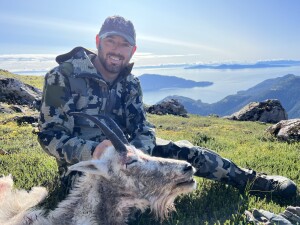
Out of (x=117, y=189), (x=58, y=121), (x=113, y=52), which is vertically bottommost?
(x=117, y=189)

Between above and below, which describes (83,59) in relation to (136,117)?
above

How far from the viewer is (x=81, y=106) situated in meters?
7.96

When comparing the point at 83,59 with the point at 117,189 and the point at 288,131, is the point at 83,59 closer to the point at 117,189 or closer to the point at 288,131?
the point at 117,189

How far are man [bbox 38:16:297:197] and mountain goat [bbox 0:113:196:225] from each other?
1.53 metres

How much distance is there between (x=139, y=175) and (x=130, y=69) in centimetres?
354

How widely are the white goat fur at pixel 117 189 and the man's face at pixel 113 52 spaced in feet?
9.34

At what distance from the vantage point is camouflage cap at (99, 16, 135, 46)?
312 inches

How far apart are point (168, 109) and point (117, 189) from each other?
139 ft

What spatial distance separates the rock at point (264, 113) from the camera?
45.6 m

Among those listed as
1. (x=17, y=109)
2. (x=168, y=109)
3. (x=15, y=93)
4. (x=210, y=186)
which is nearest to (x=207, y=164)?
(x=210, y=186)

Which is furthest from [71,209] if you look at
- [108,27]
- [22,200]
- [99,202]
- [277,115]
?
[277,115]

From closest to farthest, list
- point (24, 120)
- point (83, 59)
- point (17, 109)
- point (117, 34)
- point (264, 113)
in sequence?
point (117, 34)
point (83, 59)
point (24, 120)
point (17, 109)
point (264, 113)

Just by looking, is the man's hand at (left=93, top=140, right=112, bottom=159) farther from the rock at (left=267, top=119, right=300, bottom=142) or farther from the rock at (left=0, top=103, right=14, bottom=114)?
the rock at (left=0, top=103, right=14, bottom=114)

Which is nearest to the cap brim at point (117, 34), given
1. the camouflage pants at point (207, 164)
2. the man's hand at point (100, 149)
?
the camouflage pants at point (207, 164)
